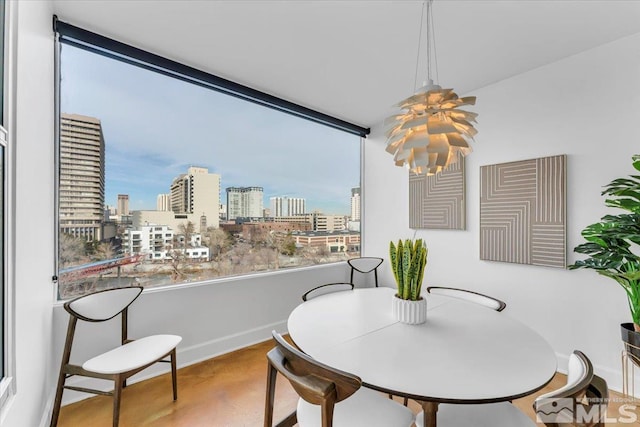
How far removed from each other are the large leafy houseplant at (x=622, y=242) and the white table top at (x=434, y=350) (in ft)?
3.23

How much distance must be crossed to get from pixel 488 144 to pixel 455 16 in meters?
1.43

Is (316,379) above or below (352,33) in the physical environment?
below

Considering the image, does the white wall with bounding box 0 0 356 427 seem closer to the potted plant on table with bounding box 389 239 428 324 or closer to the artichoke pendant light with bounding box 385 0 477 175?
the potted plant on table with bounding box 389 239 428 324

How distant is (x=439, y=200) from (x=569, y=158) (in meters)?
1.20

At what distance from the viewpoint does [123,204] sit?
2.44 metres

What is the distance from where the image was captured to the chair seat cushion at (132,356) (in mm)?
1662

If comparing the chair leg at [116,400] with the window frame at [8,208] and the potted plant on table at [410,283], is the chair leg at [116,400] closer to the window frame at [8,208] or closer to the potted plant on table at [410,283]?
the window frame at [8,208]

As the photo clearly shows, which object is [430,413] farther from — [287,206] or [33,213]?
[287,206]

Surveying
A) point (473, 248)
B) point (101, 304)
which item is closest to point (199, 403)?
point (101, 304)

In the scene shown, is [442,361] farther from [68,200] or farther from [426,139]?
[68,200]

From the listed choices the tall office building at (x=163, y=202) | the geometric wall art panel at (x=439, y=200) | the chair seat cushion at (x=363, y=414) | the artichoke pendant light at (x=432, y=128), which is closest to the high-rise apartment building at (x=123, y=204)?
the tall office building at (x=163, y=202)

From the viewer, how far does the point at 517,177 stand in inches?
107

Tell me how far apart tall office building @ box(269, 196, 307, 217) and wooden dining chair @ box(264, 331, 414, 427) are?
2.35 m

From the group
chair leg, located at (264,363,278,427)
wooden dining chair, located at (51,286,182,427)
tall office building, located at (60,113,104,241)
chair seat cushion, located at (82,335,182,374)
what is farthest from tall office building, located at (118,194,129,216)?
chair leg, located at (264,363,278,427)
